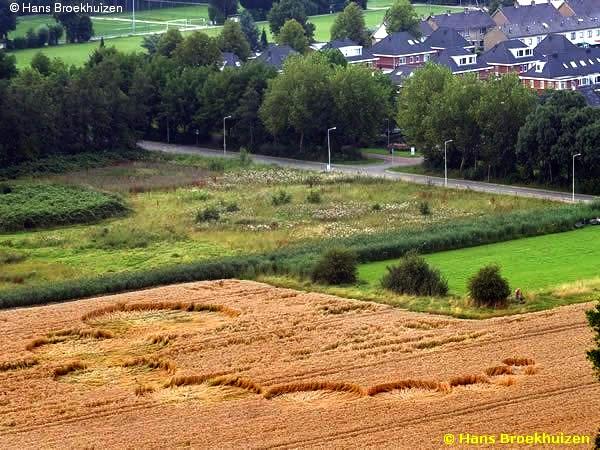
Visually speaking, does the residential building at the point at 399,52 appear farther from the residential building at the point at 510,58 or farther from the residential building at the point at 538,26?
the residential building at the point at 538,26

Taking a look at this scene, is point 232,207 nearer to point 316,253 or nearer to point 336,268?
point 316,253

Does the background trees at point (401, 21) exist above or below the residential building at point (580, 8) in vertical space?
below

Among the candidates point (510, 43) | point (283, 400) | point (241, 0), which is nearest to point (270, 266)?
point (283, 400)

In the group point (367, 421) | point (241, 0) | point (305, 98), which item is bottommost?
point (367, 421)

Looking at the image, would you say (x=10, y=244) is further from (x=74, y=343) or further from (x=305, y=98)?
(x=305, y=98)

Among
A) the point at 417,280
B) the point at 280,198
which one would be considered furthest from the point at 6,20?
the point at 417,280

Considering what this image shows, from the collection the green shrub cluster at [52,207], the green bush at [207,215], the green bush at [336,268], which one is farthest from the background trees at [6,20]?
the green bush at [336,268]
